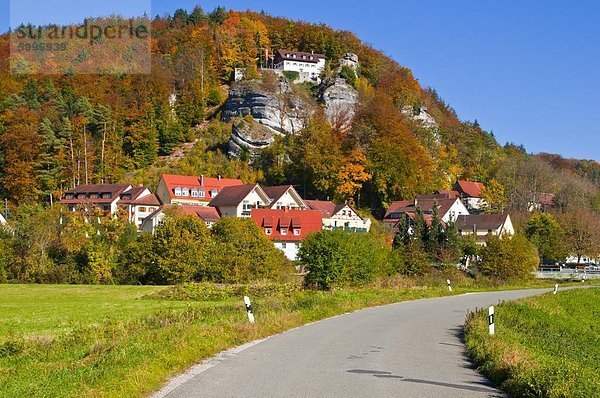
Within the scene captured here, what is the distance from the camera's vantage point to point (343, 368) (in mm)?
11438

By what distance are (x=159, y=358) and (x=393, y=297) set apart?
23546 millimetres

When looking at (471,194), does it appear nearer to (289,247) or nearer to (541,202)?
(541,202)

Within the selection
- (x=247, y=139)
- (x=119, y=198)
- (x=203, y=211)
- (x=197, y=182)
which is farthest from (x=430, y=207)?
(x=119, y=198)

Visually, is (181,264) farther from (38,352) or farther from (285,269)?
(38,352)

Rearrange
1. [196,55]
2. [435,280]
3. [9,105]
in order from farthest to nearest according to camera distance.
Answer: [196,55], [9,105], [435,280]

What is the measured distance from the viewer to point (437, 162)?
105m

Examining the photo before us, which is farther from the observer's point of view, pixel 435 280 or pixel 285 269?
pixel 285 269

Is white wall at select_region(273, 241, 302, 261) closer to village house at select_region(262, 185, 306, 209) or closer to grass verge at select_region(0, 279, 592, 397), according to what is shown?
village house at select_region(262, 185, 306, 209)

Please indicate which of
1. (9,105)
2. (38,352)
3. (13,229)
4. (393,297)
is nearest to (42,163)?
(9,105)

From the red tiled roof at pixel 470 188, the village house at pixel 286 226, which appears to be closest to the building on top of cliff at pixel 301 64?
the red tiled roof at pixel 470 188

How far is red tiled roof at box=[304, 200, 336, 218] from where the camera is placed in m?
82.8

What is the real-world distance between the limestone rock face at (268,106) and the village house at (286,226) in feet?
117

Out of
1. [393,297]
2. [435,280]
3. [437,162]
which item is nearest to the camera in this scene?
[393,297]

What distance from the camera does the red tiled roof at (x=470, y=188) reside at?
106875 mm
